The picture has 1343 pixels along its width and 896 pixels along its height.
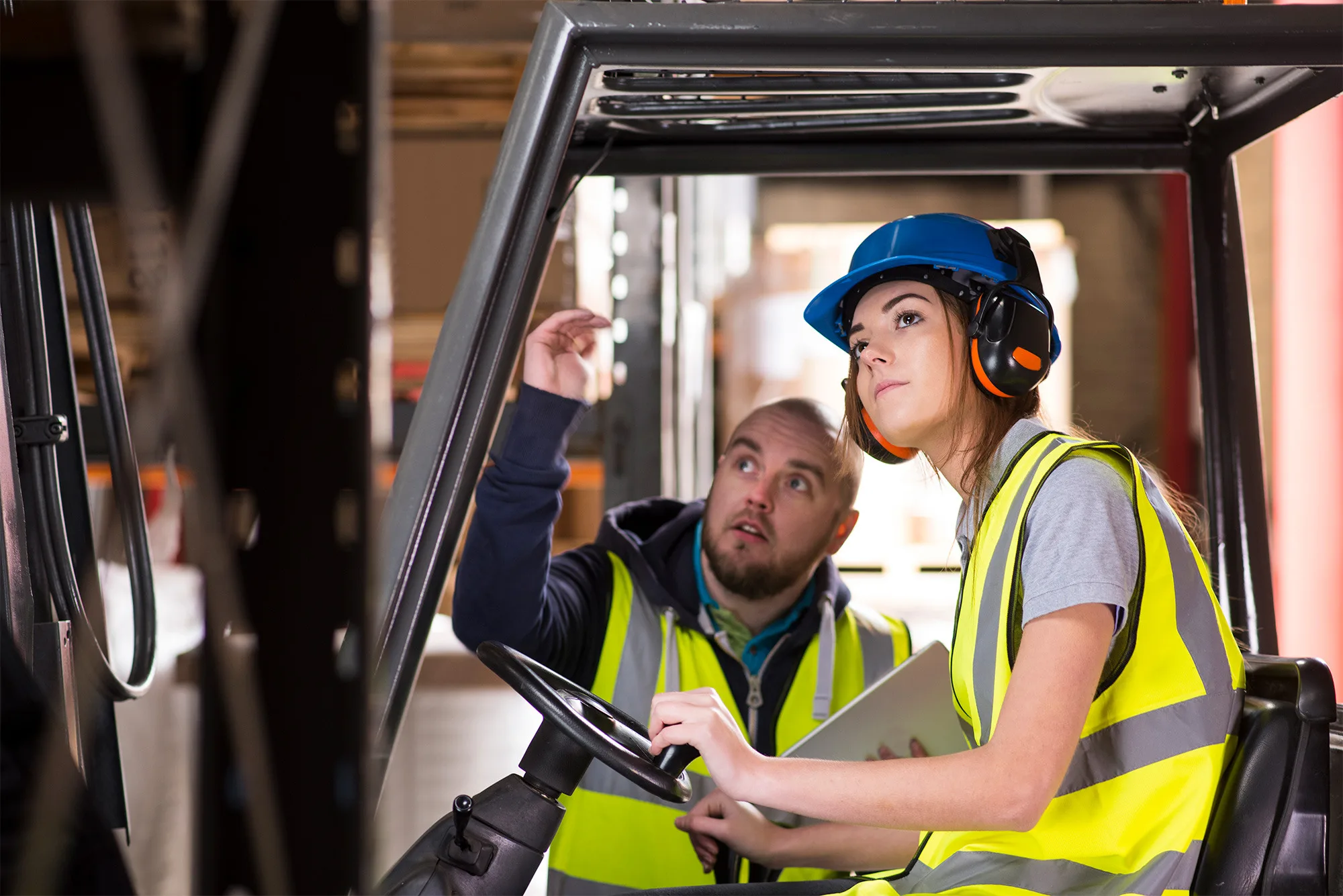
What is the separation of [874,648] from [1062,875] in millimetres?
1272

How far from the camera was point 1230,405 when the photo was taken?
2.41 meters

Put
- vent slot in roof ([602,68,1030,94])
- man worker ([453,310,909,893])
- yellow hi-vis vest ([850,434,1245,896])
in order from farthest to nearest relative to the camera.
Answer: man worker ([453,310,909,893]), vent slot in roof ([602,68,1030,94]), yellow hi-vis vest ([850,434,1245,896])

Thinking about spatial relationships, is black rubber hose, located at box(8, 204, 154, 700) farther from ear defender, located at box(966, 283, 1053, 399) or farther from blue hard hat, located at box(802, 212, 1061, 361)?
ear defender, located at box(966, 283, 1053, 399)

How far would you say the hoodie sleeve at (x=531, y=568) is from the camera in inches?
90.0

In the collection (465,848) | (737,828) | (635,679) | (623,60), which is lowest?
(737,828)

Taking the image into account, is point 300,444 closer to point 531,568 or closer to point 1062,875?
point 1062,875

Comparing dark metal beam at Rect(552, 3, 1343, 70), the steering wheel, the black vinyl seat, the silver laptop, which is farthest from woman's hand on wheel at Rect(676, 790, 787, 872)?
dark metal beam at Rect(552, 3, 1343, 70)

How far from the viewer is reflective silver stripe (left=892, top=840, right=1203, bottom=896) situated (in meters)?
1.60

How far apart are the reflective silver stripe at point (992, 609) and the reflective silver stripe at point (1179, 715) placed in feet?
0.44

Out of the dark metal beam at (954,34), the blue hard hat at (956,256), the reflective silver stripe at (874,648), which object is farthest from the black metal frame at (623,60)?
the reflective silver stripe at (874,648)

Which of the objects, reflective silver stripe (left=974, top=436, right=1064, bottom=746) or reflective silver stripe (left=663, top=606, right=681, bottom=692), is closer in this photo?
reflective silver stripe (left=974, top=436, right=1064, bottom=746)

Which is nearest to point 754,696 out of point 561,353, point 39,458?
point 561,353

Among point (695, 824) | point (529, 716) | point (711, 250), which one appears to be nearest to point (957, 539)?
point (695, 824)

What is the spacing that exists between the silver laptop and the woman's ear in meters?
0.55
